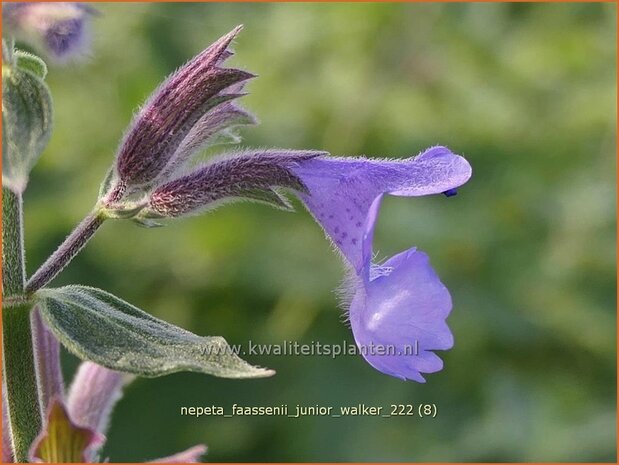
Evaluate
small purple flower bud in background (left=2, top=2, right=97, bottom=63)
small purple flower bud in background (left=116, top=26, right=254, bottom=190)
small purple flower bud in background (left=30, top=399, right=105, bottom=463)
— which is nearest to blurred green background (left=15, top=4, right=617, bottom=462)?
small purple flower bud in background (left=2, top=2, right=97, bottom=63)

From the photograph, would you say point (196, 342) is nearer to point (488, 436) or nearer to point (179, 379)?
point (488, 436)

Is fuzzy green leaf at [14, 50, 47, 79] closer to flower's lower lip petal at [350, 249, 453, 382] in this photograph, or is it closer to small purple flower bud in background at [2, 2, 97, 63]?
small purple flower bud in background at [2, 2, 97, 63]

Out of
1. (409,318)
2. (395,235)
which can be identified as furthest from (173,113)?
(395,235)

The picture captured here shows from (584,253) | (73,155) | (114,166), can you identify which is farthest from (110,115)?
(114,166)

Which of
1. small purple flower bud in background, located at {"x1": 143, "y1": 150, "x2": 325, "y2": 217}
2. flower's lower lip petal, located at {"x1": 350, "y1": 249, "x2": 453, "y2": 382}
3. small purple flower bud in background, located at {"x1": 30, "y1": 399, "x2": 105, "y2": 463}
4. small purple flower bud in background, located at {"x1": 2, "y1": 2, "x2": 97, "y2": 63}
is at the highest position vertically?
small purple flower bud in background, located at {"x1": 2, "y1": 2, "x2": 97, "y2": 63}

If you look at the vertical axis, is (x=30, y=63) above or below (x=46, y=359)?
above

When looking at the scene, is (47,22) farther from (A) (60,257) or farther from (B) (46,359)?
(B) (46,359)
